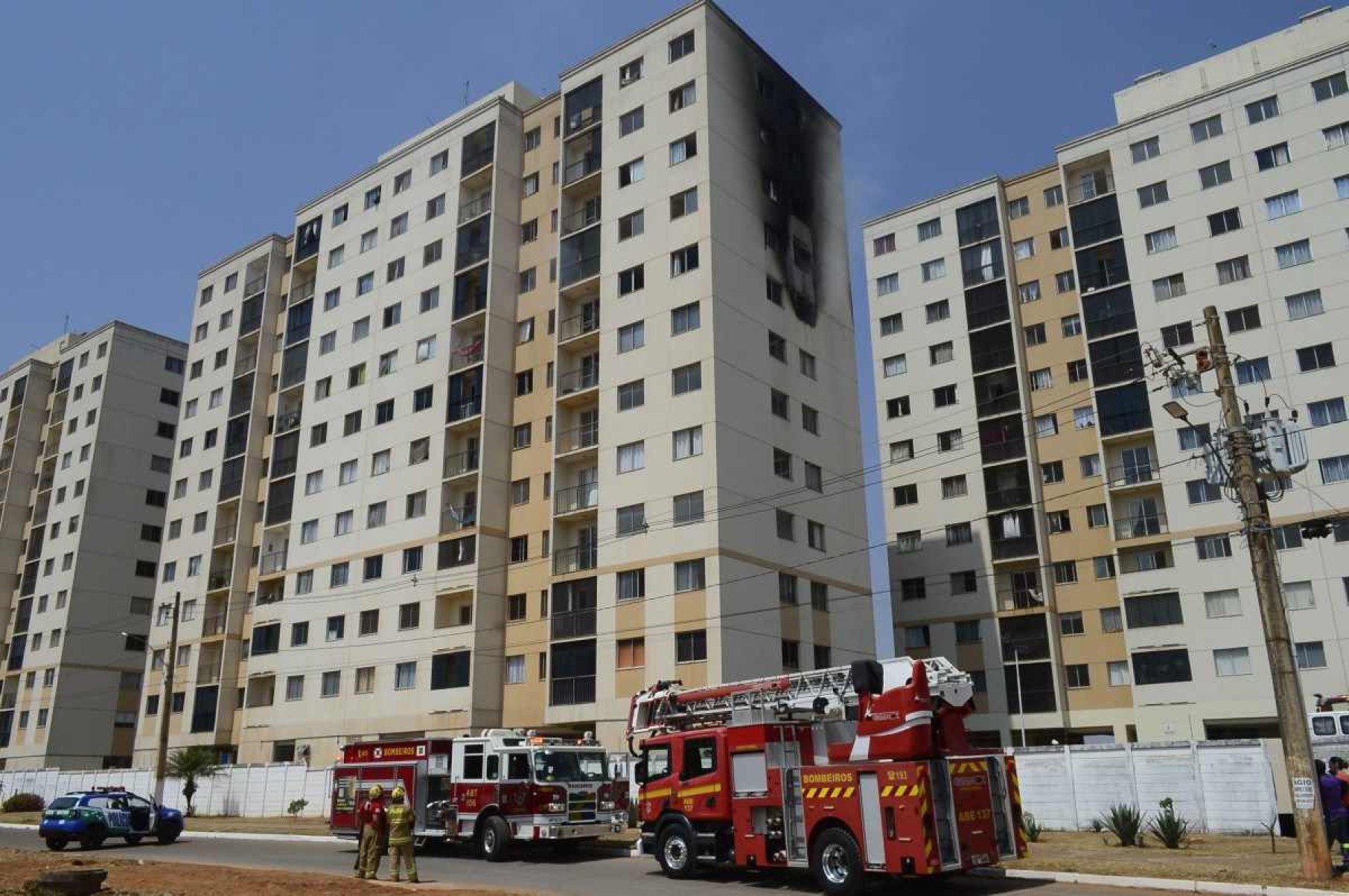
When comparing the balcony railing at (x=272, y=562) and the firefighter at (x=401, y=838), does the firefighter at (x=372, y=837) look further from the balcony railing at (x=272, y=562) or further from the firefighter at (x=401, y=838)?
the balcony railing at (x=272, y=562)

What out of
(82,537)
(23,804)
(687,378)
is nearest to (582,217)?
(687,378)

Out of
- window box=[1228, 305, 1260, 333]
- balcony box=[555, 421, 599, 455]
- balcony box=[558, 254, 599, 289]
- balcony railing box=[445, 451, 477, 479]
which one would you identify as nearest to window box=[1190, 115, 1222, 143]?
window box=[1228, 305, 1260, 333]

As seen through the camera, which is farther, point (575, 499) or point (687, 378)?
point (575, 499)

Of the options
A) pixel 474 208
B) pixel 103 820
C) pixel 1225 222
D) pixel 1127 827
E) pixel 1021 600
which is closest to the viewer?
pixel 1127 827

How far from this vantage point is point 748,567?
1799 inches

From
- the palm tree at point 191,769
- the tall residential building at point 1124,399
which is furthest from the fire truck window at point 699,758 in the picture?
the palm tree at point 191,769

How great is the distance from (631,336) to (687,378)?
4.55m

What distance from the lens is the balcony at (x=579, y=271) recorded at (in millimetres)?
53844

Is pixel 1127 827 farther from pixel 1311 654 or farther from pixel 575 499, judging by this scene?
pixel 1311 654

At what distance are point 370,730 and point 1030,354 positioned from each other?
45.6m

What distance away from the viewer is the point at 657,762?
943 inches

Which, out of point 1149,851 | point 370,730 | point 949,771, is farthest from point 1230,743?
point 370,730

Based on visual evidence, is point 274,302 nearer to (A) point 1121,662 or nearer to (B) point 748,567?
(B) point 748,567

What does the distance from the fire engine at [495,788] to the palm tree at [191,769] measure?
2646 centimetres
